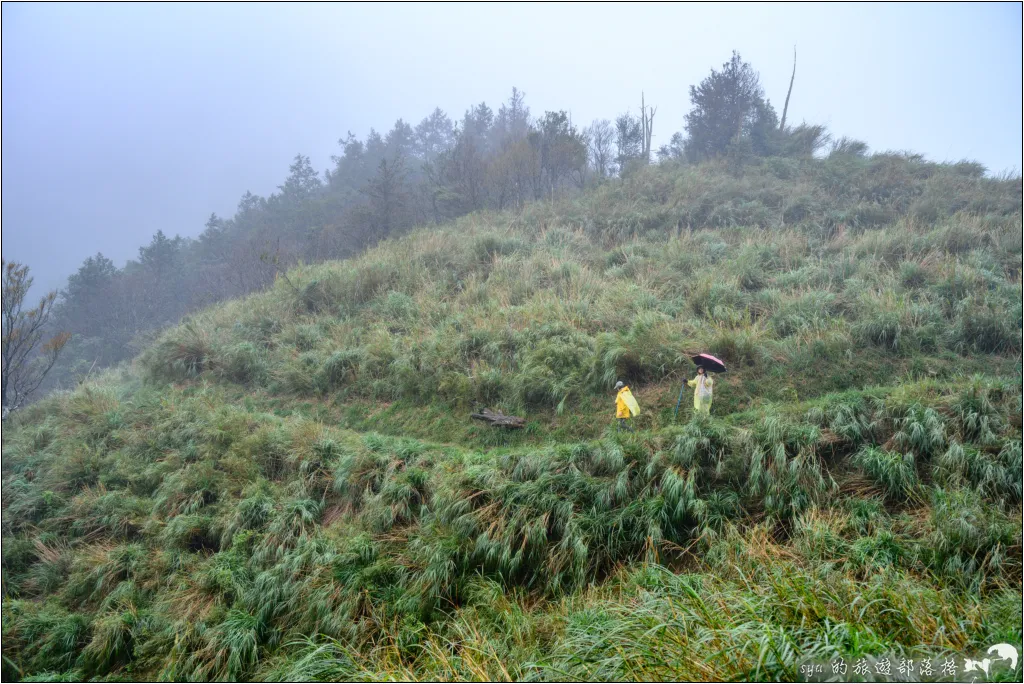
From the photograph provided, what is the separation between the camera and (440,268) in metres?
16.5

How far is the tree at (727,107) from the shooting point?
28750 mm

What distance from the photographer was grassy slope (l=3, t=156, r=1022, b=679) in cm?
427

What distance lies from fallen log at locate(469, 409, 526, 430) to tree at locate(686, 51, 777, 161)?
82.7ft

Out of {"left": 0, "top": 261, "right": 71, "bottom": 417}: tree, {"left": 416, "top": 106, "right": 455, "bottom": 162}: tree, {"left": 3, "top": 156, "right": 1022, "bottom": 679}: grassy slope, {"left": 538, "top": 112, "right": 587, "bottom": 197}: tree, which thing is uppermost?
{"left": 416, "top": 106, "right": 455, "bottom": 162}: tree

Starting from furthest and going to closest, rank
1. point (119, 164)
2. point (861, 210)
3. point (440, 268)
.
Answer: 1. point (119, 164)
2. point (861, 210)
3. point (440, 268)

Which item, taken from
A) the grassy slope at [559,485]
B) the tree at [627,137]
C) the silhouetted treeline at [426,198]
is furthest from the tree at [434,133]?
the grassy slope at [559,485]

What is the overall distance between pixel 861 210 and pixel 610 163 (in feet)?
55.6

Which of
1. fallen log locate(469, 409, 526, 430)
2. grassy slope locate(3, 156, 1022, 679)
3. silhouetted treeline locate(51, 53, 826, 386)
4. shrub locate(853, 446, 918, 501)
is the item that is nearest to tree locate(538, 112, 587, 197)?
silhouetted treeline locate(51, 53, 826, 386)

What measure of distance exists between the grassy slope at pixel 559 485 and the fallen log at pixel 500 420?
0.26 metres

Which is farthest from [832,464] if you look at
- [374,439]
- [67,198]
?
[67,198]

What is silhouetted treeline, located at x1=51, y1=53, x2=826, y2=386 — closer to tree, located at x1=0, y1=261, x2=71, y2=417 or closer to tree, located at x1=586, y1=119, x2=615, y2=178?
tree, located at x1=586, y1=119, x2=615, y2=178

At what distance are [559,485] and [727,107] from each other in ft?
96.9

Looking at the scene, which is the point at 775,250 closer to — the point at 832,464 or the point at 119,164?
the point at 832,464

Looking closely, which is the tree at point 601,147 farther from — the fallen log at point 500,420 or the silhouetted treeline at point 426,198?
the fallen log at point 500,420
